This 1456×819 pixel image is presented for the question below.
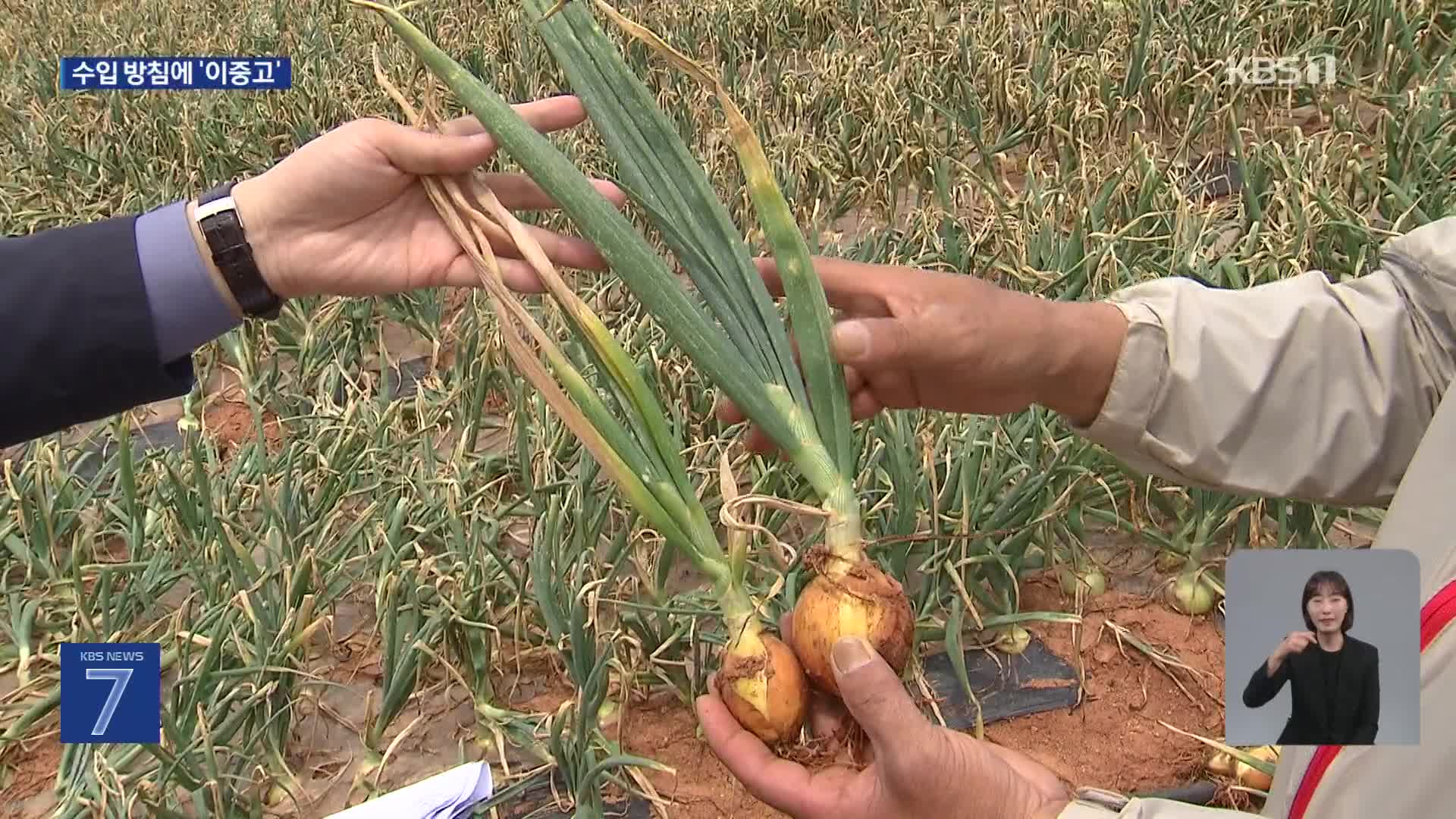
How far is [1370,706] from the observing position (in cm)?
53

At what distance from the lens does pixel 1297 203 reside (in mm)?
1758

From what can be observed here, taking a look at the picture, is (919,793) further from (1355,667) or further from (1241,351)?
(1241,351)

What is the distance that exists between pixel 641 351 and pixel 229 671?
80 cm

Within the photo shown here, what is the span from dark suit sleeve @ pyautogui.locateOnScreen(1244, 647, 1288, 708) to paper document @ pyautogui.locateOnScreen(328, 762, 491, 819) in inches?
34.1

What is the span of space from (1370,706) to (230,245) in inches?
47.7

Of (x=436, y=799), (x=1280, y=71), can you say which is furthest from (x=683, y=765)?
(x=1280, y=71)

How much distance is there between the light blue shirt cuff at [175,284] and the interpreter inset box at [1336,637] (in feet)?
3.73

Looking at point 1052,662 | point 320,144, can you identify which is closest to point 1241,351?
point 1052,662

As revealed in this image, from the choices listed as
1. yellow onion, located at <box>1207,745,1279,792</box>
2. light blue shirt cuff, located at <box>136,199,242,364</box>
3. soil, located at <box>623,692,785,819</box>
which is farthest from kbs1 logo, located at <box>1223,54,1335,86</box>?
light blue shirt cuff, located at <box>136,199,242,364</box>

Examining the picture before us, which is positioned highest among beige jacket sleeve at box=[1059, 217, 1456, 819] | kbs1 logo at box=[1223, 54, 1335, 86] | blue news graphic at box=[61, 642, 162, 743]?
kbs1 logo at box=[1223, 54, 1335, 86]

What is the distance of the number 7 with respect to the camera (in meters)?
1.05

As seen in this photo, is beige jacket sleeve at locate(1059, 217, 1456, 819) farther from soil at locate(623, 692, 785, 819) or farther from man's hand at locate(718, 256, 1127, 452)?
soil at locate(623, 692, 785, 819)

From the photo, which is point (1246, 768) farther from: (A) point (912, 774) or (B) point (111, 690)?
(B) point (111, 690)

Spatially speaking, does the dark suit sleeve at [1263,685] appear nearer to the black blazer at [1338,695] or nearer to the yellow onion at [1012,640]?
the black blazer at [1338,695]
